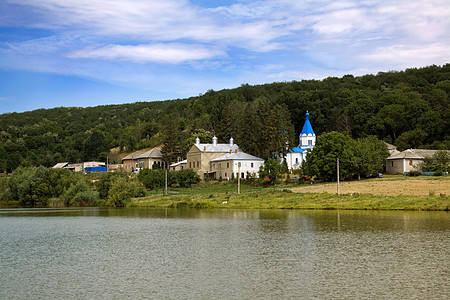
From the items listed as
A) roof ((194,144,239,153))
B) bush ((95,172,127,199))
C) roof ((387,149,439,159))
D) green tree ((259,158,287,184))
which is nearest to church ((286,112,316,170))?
roof ((194,144,239,153))

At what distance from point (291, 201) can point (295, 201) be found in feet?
1.65

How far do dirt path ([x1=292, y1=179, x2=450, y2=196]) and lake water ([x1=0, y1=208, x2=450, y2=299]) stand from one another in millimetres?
15435

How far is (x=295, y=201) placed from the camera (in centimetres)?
5131

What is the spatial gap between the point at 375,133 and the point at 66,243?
79.0m

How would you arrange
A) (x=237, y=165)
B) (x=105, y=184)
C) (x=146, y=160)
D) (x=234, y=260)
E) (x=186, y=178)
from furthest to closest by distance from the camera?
(x=146, y=160) → (x=237, y=165) → (x=186, y=178) → (x=105, y=184) → (x=234, y=260)

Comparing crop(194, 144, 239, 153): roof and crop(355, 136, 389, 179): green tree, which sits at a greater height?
crop(194, 144, 239, 153): roof

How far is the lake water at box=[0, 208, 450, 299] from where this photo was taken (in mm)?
16625

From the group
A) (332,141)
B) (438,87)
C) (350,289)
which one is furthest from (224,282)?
(438,87)

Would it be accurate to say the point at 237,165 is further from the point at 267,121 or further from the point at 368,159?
the point at 368,159

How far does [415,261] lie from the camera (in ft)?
67.6

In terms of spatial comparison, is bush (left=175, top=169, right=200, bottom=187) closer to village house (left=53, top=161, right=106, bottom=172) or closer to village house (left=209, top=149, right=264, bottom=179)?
village house (left=209, top=149, right=264, bottom=179)

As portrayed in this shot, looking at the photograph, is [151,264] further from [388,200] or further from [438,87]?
[438,87]

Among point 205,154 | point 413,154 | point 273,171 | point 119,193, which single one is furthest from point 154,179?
point 413,154

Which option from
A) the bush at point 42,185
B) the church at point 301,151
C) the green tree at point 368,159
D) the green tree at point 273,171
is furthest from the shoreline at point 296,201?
the church at point 301,151
